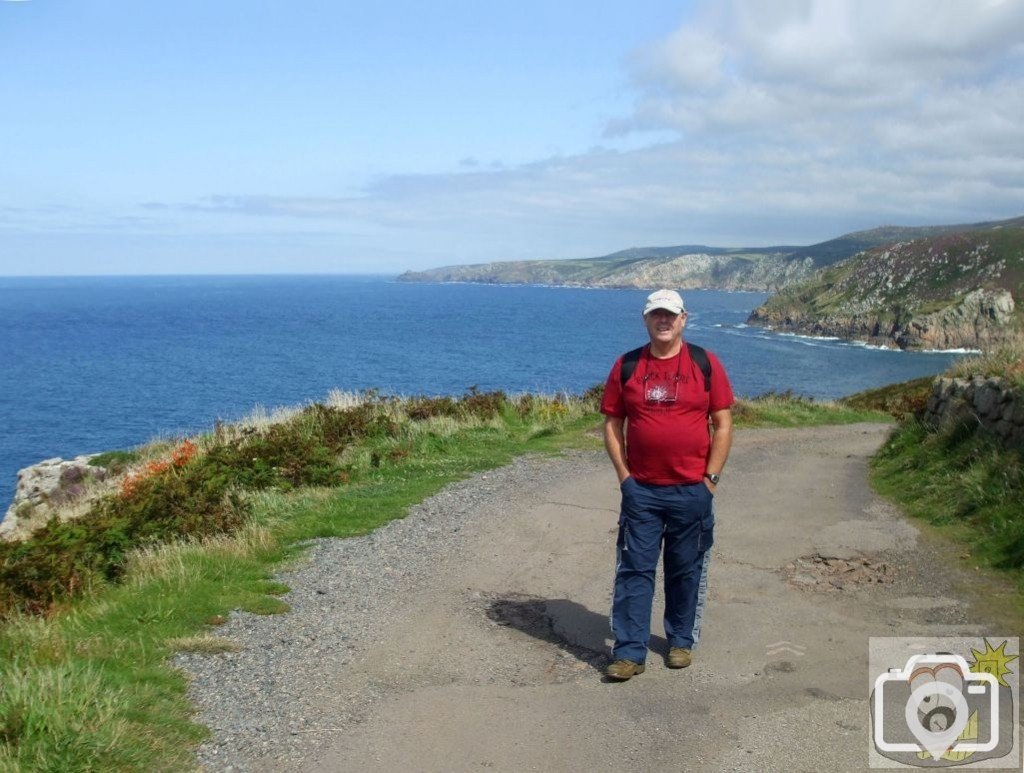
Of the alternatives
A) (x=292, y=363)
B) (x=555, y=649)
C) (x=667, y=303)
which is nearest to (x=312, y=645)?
(x=555, y=649)

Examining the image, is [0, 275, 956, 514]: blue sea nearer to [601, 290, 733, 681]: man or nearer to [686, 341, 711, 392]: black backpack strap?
[601, 290, 733, 681]: man

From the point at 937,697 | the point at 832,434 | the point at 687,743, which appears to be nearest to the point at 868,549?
the point at 937,697

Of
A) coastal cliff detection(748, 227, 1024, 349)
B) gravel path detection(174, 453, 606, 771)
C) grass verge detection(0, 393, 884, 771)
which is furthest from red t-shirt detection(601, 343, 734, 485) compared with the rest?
coastal cliff detection(748, 227, 1024, 349)

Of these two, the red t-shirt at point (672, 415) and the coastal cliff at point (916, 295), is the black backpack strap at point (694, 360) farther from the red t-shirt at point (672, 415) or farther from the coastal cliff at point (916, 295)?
the coastal cliff at point (916, 295)

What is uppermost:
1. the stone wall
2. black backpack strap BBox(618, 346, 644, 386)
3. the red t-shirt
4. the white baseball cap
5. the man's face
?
the white baseball cap

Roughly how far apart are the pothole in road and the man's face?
3.02 meters

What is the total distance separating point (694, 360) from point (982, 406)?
6.91 meters

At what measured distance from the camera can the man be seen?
5.93 m

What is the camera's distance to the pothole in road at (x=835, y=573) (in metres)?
7.86

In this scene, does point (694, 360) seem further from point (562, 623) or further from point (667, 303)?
point (562, 623)

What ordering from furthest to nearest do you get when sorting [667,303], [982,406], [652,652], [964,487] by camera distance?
[982,406]
[964,487]
[652,652]
[667,303]

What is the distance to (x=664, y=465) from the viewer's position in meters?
5.96

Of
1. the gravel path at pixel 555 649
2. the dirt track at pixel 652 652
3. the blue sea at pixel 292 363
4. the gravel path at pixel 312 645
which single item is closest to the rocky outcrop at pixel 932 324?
the blue sea at pixel 292 363

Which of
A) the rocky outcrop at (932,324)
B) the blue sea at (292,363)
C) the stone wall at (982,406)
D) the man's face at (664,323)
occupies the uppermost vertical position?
the man's face at (664,323)
